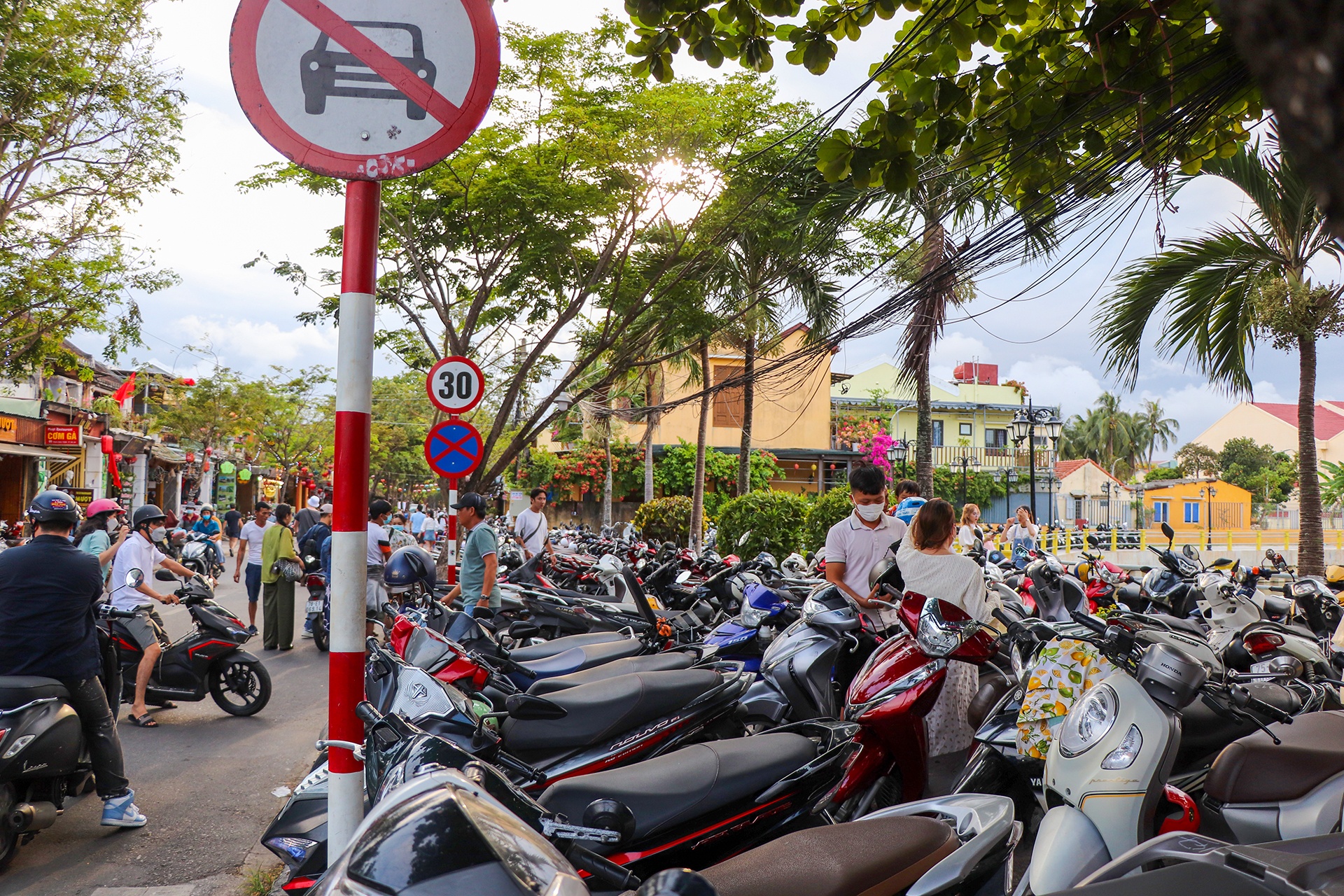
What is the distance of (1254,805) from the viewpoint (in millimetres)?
3043

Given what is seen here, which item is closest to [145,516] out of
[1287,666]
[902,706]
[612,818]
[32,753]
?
[32,753]

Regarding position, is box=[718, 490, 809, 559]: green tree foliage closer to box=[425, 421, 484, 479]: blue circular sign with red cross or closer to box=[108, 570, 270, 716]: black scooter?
box=[425, 421, 484, 479]: blue circular sign with red cross

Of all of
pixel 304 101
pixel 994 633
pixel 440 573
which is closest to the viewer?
pixel 304 101

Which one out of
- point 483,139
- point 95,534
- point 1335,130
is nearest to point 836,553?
point 1335,130

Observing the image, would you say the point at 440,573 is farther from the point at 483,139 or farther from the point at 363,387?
the point at 363,387

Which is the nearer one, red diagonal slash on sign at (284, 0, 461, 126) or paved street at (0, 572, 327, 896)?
red diagonal slash on sign at (284, 0, 461, 126)

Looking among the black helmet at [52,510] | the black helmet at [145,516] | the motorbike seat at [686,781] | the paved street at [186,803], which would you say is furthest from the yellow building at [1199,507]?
the black helmet at [52,510]

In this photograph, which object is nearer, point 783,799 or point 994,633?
point 783,799

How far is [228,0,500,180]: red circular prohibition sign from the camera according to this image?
231 centimetres

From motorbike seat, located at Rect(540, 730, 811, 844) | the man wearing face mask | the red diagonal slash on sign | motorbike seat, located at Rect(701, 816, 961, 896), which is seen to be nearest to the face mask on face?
the man wearing face mask

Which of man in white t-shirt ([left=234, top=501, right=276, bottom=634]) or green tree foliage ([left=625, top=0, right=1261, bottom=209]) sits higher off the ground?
green tree foliage ([left=625, top=0, right=1261, bottom=209])

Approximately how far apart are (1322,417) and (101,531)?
238 ft

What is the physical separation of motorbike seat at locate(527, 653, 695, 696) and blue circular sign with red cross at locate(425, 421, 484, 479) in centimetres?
464

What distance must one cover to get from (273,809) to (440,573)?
10.8 meters
